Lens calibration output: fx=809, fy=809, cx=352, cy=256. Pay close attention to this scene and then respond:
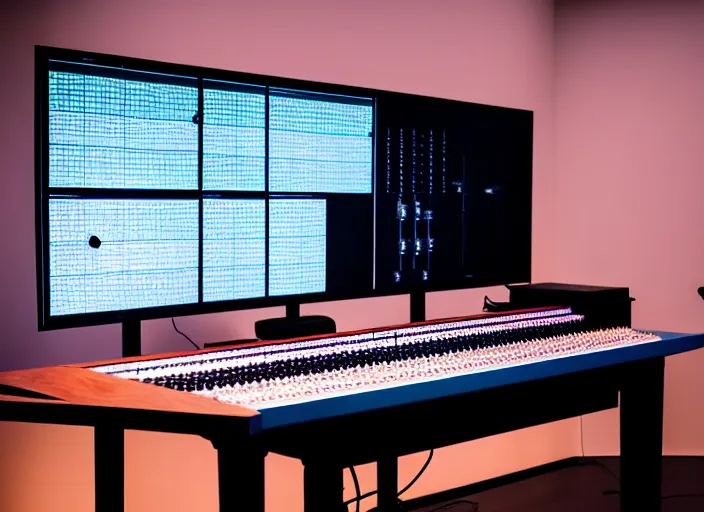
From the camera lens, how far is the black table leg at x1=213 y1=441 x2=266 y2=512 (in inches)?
48.7

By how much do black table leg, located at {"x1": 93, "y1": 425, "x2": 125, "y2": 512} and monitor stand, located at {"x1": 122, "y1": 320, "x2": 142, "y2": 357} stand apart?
167mm

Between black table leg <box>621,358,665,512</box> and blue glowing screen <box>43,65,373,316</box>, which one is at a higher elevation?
blue glowing screen <box>43,65,373,316</box>

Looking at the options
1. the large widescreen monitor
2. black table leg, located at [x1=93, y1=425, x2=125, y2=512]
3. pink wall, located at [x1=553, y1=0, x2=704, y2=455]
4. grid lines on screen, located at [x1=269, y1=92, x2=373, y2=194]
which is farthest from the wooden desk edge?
pink wall, located at [x1=553, y1=0, x2=704, y2=455]

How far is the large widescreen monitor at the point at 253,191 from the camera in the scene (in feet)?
5.24

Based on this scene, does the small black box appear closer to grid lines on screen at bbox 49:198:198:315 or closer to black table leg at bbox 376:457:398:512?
black table leg at bbox 376:457:398:512

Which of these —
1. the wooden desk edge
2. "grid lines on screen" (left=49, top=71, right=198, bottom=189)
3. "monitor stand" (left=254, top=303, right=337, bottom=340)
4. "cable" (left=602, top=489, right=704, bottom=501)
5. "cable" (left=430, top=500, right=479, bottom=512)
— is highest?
"grid lines on screen" (left=49, top=71, right=198, bottom=189)

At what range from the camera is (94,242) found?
5.33 feet

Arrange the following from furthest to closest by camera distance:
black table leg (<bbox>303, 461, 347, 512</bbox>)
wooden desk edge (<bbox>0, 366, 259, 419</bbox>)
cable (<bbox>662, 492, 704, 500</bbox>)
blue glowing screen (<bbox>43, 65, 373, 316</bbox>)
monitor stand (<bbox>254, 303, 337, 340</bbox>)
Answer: cable (<bbox>662, 492, 704, 500</bbox>), monitor stand (<bbox>254, 303, 337, 340</bbox>), blue glowing screen (<bbox>43, 65, 373, 316</bbox>), black table leg (<bbox>303, 461, 347, 512</bbox>), wooden desk edge (<bbox>0, 366, 259, 419</bbox>)

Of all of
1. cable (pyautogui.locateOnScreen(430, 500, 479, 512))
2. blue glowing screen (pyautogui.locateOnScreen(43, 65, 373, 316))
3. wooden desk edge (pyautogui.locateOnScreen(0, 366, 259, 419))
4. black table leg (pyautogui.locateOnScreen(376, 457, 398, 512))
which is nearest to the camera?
wooden desk edge (pyautogui.locateOnScreen(0, 366, 259, 419))

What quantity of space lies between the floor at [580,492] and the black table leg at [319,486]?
70.1 inches

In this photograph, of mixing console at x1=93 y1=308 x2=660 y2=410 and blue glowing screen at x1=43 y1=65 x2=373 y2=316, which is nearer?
mixing console at x1=93 y1=308 x2=660 y2=410

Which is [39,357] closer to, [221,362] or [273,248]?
[273,248]

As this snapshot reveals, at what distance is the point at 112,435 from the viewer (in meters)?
1.76

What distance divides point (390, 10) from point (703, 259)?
6.30ft
